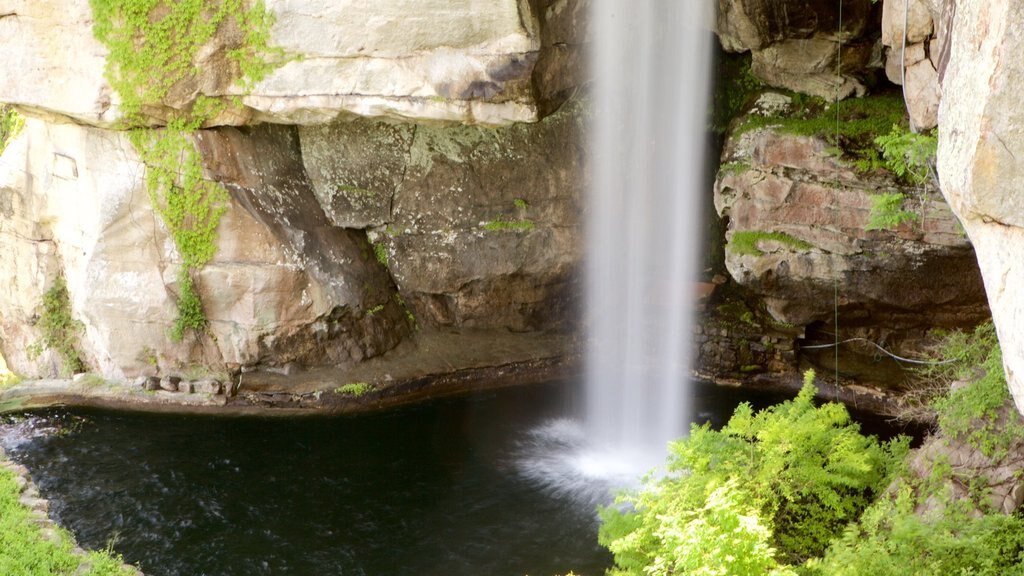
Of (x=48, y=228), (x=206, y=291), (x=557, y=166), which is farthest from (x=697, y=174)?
(x=48, y=228)

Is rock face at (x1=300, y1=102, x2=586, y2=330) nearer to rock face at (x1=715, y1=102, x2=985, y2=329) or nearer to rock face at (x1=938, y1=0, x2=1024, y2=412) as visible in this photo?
rock face at (x1=715, y1=102, x2=985, y2=329)

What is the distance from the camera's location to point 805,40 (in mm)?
14664

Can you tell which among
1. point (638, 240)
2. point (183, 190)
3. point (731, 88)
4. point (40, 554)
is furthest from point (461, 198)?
point (40, 554)

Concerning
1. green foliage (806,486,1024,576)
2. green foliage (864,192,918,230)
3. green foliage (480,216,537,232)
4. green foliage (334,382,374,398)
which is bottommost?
green foliage (334,382,374,398)

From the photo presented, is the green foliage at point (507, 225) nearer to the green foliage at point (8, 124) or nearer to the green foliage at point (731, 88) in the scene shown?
the green foliage at point (731, 88)

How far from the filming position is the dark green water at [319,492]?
11036 millimetres

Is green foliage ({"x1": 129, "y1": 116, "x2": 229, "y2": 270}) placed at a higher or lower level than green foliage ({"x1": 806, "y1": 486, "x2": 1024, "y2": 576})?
higher

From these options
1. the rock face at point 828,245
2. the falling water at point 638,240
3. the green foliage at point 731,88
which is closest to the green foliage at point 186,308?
the falling water at point 638,240

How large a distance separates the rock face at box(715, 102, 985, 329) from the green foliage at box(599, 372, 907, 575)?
263 inches

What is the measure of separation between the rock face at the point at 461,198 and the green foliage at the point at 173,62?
2.29 meters

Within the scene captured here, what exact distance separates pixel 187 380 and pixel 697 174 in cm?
1092

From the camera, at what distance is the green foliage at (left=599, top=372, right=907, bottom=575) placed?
7.79 meters

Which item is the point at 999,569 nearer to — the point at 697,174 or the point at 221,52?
the point at 697,174

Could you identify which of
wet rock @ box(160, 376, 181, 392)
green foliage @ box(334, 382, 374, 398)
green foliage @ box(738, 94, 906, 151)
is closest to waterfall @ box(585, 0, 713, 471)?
green foliage @ box(738, 94, 906, 151)
